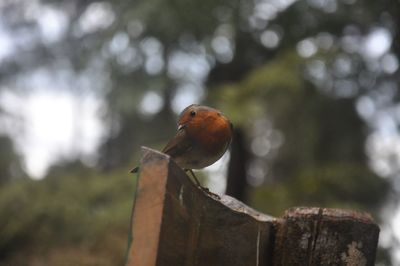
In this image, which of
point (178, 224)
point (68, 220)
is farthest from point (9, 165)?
point (178, 224)

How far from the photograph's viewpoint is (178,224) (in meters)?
1.53

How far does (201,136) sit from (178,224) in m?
0.34

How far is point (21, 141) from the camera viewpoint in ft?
28.7

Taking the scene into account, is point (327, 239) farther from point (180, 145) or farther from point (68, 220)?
point (68, 220)

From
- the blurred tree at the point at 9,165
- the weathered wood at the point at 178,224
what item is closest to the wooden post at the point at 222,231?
the weathered wood at the point at 178,224

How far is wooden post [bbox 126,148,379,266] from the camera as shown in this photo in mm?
1474

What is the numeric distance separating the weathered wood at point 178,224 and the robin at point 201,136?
16 centimetres

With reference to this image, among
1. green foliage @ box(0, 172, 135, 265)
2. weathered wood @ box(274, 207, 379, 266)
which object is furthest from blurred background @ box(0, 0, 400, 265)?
weathered wood @ box(274, 207, 379, 266)

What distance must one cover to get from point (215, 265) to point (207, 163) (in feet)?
1.03

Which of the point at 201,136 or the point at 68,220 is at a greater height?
the point at 68,220

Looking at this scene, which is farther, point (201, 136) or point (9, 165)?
point (9, 165)

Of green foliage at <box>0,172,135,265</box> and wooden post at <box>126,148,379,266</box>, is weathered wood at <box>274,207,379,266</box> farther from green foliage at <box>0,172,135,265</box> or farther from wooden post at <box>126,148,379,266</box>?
green foliage at <box>0,172,135,265</box>

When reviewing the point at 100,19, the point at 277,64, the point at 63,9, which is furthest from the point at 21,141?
the point at 277,64

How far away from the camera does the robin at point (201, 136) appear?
1775mm
